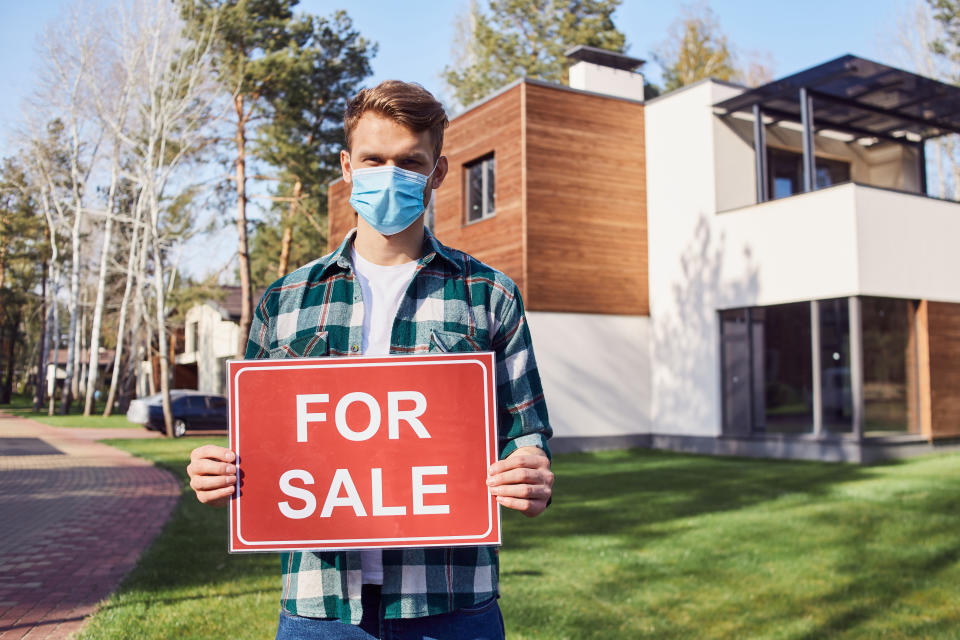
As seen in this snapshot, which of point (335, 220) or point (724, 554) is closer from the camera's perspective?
point (724, 554)

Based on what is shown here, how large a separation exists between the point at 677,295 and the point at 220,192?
17.8 meters

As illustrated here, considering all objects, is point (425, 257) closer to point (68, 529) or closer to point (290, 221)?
point (68, 529)

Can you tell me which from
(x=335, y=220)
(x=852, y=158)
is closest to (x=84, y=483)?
(x=335, y=220)

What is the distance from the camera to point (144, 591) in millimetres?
6152

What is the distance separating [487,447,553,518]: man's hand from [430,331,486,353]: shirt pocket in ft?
0.95

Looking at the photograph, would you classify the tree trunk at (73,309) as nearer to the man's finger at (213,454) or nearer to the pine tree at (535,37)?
the pine tree at (535,37)

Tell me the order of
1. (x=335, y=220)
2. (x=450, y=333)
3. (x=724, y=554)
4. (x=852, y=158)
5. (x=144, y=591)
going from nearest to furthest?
(x=450, y=333) < (x=144, y=591) < (x=724, y=554) < (x=852, y=158) < (x=335, y=220)

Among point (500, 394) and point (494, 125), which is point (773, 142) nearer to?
point (494, 125)

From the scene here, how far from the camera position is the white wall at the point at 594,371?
17562mm

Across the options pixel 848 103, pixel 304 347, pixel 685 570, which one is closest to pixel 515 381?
pixel 304 347

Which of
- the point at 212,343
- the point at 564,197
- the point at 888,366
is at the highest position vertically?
the point at 564,197

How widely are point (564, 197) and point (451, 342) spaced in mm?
16321

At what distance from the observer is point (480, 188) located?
1970 cm

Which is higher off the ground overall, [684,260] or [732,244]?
[732,244]
